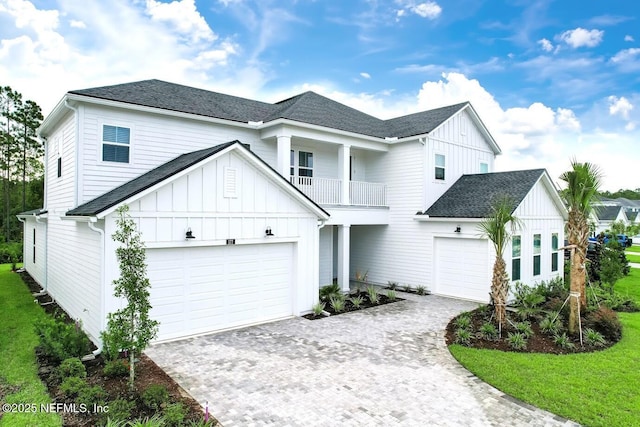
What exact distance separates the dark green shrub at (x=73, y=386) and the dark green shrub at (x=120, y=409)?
0.75m

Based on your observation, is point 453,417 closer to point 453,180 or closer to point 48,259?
point 453,180

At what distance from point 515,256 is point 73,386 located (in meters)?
13.9

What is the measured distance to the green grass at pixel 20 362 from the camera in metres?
5.37

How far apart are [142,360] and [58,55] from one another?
14758mm

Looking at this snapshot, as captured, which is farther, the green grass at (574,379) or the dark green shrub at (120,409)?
the green grass at (574,379)

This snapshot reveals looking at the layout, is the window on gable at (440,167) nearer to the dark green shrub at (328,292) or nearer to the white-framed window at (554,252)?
the white-framed window at (554,252)

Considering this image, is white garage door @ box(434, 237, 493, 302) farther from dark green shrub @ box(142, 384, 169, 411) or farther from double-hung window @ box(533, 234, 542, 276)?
dark green shrub @ box(142, 384, 169, 411)

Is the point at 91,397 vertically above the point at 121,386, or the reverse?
the point at 91,397

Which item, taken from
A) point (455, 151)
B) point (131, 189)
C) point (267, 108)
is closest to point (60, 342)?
point (131, 189)

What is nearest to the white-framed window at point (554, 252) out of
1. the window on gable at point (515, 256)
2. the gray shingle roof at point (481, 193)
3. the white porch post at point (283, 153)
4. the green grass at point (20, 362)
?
the window on gable at point (515, 256)

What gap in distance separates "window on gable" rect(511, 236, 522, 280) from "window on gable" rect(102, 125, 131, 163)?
44.6ft

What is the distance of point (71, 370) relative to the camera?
6.58 m

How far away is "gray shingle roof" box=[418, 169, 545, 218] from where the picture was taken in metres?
13.9

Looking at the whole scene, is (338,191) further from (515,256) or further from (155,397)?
(155,397)
